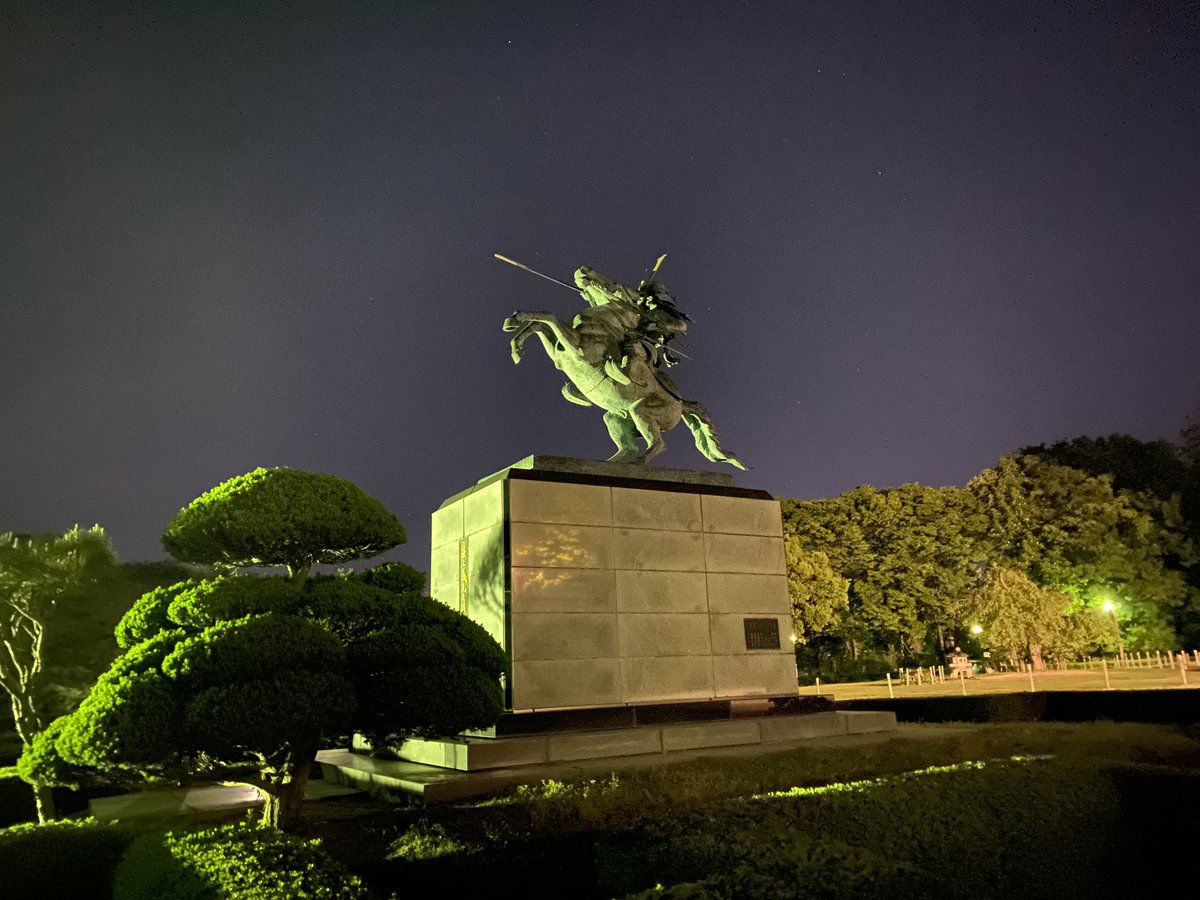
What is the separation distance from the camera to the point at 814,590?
119ft

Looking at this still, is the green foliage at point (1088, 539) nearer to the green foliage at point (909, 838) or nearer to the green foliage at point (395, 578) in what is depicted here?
the green foliage at point (909, 838)

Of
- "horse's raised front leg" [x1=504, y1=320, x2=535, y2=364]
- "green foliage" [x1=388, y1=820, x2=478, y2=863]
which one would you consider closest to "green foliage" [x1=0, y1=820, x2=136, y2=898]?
"green foliage" [x1=388, y1=820, x2=478, y2=863]

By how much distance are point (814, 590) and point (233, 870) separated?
1319 inches

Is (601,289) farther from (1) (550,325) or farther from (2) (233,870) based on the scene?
(2) (233,870)

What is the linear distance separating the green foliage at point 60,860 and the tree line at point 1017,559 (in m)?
31.7

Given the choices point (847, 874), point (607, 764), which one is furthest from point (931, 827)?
point (607, 764)

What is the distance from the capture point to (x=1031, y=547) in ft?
115

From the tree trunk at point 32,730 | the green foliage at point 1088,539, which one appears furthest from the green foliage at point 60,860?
the green foliage at point 1088,539

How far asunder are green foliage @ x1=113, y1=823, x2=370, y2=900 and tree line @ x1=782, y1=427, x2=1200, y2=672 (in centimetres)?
3236

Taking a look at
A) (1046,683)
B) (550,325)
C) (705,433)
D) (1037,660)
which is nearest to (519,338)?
(550,325)

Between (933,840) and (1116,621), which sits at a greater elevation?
(1116,621)

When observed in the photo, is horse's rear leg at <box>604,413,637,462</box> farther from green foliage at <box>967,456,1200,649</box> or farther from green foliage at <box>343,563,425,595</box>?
green foliage at <box>967,456,1200,649</box>

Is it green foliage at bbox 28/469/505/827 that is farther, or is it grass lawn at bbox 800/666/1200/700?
grass lawn at bbox 800/666/1200/700

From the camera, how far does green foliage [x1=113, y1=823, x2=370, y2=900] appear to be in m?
4.68
